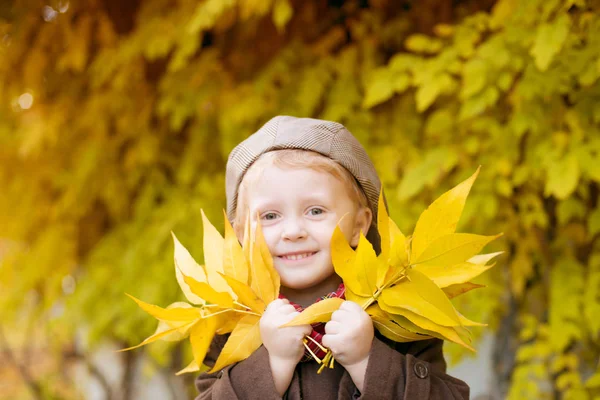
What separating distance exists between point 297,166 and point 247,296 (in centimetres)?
32

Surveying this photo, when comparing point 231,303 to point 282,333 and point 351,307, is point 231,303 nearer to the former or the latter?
point 282,333

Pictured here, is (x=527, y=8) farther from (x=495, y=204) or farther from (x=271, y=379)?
(x=271, y=379)

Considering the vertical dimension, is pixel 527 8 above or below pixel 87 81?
below

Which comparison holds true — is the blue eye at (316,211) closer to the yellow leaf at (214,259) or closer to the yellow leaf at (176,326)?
the yellow leaf at (214,259)

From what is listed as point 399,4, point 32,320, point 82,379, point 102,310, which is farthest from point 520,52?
point 82,379

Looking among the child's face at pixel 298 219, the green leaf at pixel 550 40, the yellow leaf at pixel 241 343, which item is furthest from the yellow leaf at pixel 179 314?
the green leaf at pixel 550 40

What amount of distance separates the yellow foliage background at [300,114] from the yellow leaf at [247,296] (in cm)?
103

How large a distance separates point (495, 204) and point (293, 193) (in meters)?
1.14

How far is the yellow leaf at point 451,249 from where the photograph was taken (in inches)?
49.8

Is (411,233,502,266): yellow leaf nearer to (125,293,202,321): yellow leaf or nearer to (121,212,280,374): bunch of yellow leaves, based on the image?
(121,212,280,374): bunch of yellow leaves

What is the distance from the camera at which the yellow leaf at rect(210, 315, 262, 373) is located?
1.41 metres

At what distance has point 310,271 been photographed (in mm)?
1457

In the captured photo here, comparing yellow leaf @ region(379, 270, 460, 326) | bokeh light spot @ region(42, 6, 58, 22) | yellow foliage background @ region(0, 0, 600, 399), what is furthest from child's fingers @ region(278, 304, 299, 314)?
bokeh light spot @ region(42, 6, 58, 22)

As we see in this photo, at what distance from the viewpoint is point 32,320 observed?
3.99m
